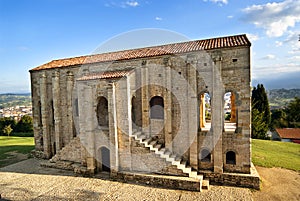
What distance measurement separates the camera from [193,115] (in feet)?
39.2

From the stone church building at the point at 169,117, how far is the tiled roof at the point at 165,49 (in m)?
0.07

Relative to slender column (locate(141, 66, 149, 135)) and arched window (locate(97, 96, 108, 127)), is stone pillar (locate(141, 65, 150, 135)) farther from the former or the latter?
arched window (locate(97, 96, 108, 127))

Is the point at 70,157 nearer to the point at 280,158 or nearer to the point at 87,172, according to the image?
the point at 87,172

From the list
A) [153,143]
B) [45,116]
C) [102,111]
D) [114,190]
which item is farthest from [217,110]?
[45,116]

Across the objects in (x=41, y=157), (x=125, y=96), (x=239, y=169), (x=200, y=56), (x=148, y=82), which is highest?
(x=200, y=56)

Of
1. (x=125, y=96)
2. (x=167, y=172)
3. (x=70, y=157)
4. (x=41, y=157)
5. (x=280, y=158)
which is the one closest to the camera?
(x=167, y=172)

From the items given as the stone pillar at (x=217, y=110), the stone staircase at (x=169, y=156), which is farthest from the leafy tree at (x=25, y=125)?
the stone pillar at (x=217, y=110)

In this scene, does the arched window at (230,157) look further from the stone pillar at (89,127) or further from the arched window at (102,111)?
the arched window at (102,111)

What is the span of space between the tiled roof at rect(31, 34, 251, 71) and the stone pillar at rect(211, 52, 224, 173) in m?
1.14

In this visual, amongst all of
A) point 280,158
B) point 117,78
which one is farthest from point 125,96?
point 280,158

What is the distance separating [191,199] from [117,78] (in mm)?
8488

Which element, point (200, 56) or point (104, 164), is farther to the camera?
point (104, 164)

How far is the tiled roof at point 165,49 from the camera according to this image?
11.7m

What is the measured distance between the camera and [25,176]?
13.0 meters
